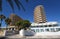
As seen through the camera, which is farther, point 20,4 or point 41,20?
point 41,20

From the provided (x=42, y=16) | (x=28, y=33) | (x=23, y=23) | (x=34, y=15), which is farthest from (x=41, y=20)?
(x=28, y=33)

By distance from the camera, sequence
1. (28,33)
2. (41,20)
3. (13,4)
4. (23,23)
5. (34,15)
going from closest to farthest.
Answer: (13,4)
(28,33)
(23,23)
(41,20)
(34,15)

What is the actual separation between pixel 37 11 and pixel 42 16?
12.9 metres

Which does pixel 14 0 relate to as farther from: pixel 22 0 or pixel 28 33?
pixel 28 33

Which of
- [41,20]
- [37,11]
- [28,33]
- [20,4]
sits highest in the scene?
[37,11]

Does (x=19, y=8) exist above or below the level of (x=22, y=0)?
below

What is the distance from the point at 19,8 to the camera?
4301mm

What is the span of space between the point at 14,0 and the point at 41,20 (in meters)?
122

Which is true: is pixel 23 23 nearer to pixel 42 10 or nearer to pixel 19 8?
pixel 19 8

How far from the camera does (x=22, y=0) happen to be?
14.3 feet

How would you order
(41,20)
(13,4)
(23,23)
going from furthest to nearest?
(41,20) → (23,23) → (13,4)

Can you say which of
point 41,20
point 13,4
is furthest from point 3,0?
point 41,20

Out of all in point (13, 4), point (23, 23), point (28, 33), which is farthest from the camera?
→ point (23, 23)

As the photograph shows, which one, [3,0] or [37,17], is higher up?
[37,17]
